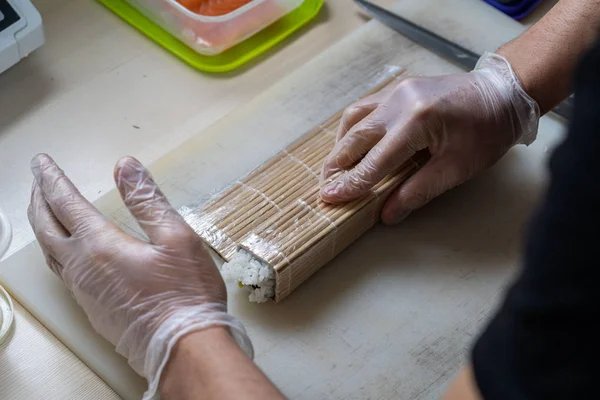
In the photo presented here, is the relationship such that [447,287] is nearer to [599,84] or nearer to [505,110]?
[505,110]

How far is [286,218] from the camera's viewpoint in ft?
4.15

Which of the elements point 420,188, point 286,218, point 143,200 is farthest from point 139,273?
point 420,188

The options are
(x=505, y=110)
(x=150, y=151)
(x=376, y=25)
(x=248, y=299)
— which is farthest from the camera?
(x=376, y=25)

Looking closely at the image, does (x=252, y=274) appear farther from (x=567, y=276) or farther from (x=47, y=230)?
(x=567, y=276)

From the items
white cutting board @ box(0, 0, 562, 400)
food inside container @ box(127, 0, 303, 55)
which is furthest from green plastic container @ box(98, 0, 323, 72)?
white cutting board @ box(0, 0, 562, 400)

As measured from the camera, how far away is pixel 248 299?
4.10ft

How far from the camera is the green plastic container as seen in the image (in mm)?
1558

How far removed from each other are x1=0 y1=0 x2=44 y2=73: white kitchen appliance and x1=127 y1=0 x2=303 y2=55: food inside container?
0.89ft

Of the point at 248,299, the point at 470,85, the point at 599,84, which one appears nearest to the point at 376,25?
the point at 470,85

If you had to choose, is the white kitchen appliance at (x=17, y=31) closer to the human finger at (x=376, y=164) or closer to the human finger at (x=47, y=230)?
the human finger at (x=47, y=230)

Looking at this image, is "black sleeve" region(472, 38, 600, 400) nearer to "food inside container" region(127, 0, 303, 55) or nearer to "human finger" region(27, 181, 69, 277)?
"human finger" region(27, 181, 69, 277)

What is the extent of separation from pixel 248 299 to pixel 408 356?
0.29m

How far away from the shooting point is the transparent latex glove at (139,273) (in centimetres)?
107

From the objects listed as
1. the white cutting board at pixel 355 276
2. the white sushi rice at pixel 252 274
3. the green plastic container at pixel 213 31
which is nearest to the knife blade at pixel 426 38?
the white cutting board at pixel 355 276
